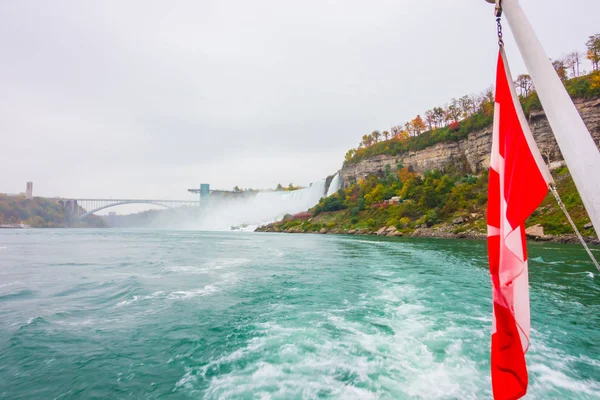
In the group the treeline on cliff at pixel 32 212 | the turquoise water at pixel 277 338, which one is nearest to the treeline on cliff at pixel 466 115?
the turquoise water at pixel 277 338

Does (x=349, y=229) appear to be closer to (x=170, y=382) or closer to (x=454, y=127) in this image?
(x=454, y=127)

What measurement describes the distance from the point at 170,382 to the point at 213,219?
93175mm

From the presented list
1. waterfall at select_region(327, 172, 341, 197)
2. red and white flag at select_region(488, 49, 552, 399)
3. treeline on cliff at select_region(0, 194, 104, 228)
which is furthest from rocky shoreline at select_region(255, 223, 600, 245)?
treeline on cliff at select_region(0, 194, 104, 228)

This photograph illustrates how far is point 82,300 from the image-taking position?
259 inches

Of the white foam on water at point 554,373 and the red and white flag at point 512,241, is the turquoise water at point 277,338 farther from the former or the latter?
the red and white flag at point 512,241

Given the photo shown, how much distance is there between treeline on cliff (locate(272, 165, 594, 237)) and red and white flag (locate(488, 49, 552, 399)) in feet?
90.7

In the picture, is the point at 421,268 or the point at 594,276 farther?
the point at 421,268

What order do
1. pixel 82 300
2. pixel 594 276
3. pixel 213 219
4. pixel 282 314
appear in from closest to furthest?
pixel 282 314 < pixel 82 300 < pixel 594 276 < pixel 213 219

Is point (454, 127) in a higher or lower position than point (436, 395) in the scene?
higher

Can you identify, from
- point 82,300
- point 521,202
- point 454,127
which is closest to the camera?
point 521,202

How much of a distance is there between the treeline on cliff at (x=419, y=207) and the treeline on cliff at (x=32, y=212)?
71771 mm

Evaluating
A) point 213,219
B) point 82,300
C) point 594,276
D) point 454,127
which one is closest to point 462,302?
point 594,276

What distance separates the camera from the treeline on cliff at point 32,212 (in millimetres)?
83500

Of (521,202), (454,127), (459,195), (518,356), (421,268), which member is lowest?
(421,268)
